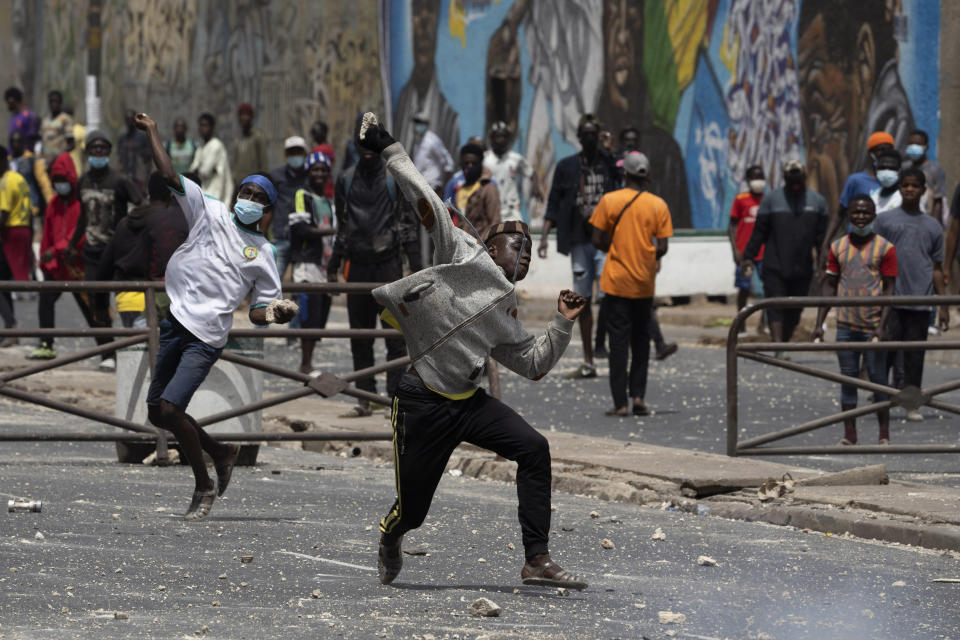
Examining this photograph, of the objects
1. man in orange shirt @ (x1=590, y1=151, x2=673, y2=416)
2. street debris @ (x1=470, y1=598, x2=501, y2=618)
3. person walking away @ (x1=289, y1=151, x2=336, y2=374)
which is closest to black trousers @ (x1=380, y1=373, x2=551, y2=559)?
street debris @ (x1=470, y1=598, x2=501, y2=618)

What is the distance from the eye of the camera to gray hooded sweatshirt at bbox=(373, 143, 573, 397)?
736 centimetres

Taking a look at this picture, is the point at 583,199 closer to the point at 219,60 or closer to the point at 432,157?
the point at 432,157

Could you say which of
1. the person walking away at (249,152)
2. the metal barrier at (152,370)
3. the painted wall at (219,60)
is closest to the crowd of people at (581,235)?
the metal barrier at (152,370)

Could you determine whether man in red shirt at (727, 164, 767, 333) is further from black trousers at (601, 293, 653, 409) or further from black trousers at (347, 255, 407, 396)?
black trousers at (347, 255, 407, 396)

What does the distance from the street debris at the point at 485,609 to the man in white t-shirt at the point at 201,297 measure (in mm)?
2531

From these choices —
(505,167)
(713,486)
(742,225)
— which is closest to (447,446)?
(713,486)

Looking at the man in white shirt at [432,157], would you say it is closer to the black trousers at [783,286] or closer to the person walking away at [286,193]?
the person walking away at [286,193]

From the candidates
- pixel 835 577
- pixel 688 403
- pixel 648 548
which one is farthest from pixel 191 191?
pixel 688 403

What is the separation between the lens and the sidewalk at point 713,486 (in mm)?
9125

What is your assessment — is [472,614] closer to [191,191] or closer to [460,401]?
[460,401]

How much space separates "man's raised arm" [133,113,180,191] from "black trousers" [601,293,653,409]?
5.36 metres

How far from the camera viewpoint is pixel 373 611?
6.98 m

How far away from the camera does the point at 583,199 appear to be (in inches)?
631

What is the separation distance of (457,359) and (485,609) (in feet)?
3.21
